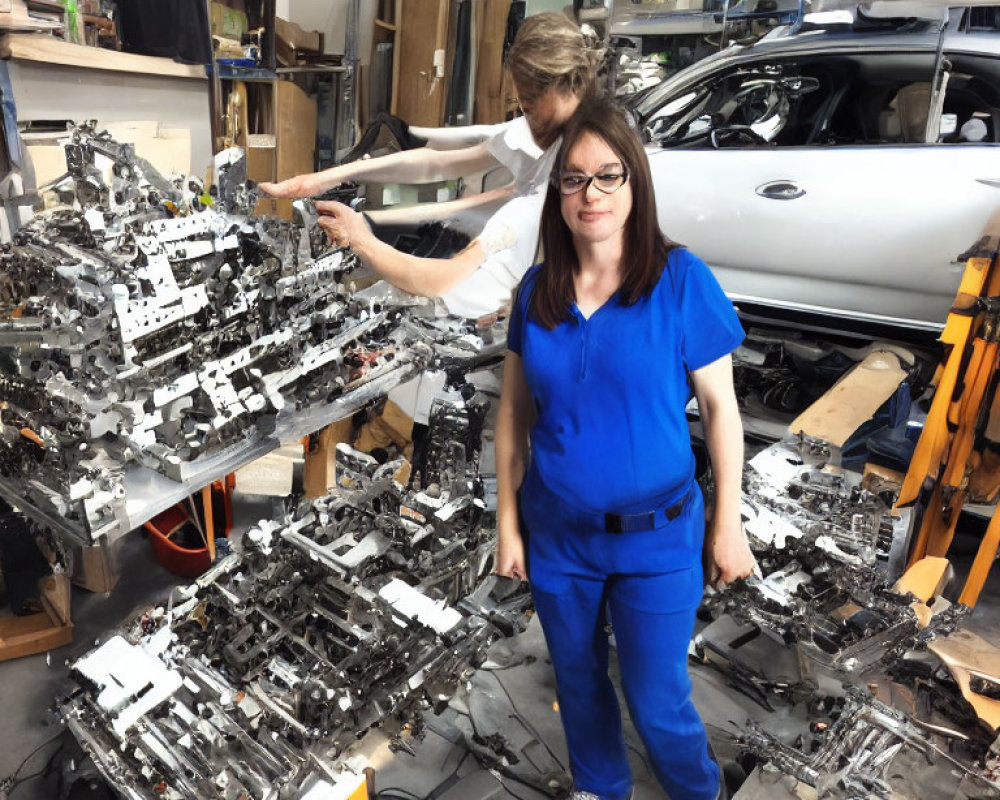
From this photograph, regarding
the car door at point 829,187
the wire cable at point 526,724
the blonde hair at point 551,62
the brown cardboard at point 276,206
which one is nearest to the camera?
the blonde hair at point 551,62

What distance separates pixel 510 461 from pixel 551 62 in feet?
3.40

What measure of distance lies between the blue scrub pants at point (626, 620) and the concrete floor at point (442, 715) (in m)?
0.42

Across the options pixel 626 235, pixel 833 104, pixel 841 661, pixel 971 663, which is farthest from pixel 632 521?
pixel 833 104

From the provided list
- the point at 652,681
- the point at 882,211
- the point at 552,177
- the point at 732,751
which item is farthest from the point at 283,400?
the point at 882,211

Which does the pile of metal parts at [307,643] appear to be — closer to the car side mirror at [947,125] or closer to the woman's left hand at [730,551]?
the woman's left hand at [730,551]

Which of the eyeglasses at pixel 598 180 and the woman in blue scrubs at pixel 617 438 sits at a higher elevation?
the eyeglasses at pixel 598 180

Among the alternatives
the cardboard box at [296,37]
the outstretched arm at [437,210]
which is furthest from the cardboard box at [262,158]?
the outstretched arm at [437,210]

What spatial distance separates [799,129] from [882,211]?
1.78ft

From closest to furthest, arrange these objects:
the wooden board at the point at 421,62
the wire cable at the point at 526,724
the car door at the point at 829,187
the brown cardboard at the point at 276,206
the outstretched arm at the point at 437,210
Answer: the wire cable at the point at 526,724, the outstretched arm at the point at 437,210, the brown cardboard at the point at 276,206, the wooden board at the point at 421,62, the car door at the point at 829,187

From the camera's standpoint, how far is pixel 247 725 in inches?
70.9

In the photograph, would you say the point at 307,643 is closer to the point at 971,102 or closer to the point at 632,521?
the point at 632,521

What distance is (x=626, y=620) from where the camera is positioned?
Answer: 168 centimetres

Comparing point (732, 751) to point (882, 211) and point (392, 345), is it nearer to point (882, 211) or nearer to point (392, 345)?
point (392, 345)

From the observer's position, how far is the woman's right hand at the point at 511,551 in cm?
178
